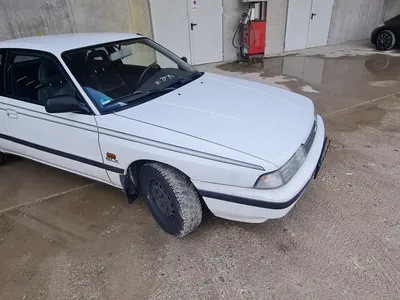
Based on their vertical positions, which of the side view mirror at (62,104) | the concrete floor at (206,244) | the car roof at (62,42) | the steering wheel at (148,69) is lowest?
the concrete floor at (206,244)

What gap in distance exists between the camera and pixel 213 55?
Result: 27.1ft

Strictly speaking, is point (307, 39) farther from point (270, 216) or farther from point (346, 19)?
point (270, 216)

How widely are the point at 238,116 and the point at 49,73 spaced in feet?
5.49

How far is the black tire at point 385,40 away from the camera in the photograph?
29.4 ft

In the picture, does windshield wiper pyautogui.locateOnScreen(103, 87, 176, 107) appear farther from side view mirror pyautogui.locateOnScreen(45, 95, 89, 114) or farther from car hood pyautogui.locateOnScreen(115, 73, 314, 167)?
side view mirror pyautogui.locateOnScreen(45, 95, 89, 114)

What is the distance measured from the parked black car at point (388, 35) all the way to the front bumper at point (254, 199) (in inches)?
359

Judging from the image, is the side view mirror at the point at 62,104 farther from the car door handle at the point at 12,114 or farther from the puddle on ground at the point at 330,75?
the puddle on ground at the point at 330,75

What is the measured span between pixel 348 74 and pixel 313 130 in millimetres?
5140

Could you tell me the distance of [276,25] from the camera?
909 cm

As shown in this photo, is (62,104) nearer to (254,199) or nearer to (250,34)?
(254,199)

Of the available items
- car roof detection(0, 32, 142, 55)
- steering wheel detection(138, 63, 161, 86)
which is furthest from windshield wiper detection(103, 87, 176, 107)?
car roof detection(0, 32, 142, 55)

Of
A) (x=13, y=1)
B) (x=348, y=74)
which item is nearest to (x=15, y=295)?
(x=13, y=1)

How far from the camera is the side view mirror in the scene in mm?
2176

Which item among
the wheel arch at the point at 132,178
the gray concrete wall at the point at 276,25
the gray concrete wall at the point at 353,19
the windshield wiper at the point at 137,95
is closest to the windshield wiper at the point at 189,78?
the windshield wiper at the point at 137,95
